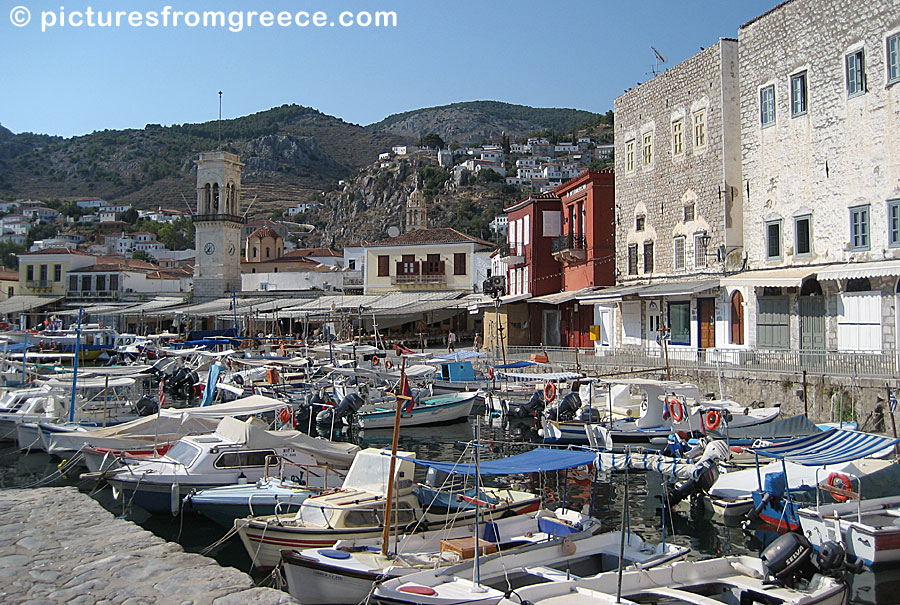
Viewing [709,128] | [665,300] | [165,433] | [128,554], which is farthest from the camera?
[665,300]

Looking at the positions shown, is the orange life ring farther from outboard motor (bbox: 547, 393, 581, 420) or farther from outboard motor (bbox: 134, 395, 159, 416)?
outboard motor (bbox: 134, 395, 159, 416)

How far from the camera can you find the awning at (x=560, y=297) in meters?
37.7

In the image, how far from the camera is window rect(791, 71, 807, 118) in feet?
84.4

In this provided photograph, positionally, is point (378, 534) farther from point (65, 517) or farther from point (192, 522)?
point (192, 522)

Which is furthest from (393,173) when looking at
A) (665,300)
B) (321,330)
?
(665,300)

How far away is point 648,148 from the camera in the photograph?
3422cm

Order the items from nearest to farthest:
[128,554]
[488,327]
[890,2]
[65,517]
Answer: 1. [128,554]
2. [65,517]
3. [890,2]
4. [488,327]

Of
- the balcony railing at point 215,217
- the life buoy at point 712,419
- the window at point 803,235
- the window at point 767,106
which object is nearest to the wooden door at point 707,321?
the window at point 803,235

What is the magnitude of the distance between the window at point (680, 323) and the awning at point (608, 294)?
1.74m

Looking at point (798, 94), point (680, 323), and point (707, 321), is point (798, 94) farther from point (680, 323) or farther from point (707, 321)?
point (680, 323)

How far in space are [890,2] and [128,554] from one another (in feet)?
83.4

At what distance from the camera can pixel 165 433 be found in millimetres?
20656

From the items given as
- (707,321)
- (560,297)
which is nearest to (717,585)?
(707,321)

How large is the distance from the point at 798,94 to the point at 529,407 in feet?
49.5
